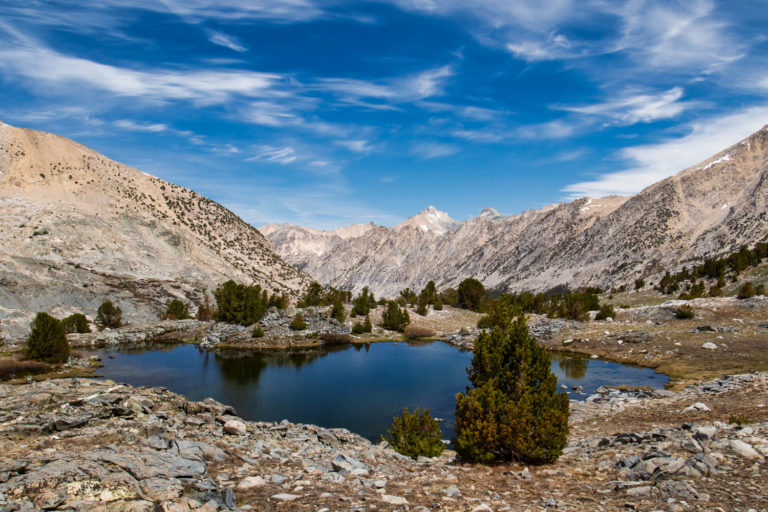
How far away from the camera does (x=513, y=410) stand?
53.1 ft

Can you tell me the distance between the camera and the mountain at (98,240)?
77.2 metres

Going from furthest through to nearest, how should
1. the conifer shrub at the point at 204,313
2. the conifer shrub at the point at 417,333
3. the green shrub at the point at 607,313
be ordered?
the conifer shrub at the point at 204,313
the conifer shrub at the point at 417,333
the green shrub at the point at 607,313

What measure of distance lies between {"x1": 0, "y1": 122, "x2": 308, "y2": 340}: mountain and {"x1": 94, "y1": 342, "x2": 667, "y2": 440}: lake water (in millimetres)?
25362

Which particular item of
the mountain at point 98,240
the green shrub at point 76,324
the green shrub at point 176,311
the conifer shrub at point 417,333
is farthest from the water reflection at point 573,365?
the mountain at point 98,240

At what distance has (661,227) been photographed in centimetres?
18675

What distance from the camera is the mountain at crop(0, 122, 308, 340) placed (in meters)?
77.2

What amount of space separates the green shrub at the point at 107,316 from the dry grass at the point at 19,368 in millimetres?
33726

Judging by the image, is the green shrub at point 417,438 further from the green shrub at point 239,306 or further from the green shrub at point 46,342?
the green shrub at point 239,306

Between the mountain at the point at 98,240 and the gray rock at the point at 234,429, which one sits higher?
the mountain at the point at 98,240

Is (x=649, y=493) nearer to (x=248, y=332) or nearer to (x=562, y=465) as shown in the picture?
(x=562, y=465)

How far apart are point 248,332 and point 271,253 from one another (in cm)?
8294

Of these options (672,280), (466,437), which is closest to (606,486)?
(466,437)

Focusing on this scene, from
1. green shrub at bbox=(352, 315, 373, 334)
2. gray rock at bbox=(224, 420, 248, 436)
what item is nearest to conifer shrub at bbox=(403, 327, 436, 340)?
green shrub at bbox=(352, 315, 373, 334)

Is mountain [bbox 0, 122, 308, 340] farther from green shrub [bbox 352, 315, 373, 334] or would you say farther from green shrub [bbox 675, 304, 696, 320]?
green shrub [bbox 675, 304, 696, 320]
